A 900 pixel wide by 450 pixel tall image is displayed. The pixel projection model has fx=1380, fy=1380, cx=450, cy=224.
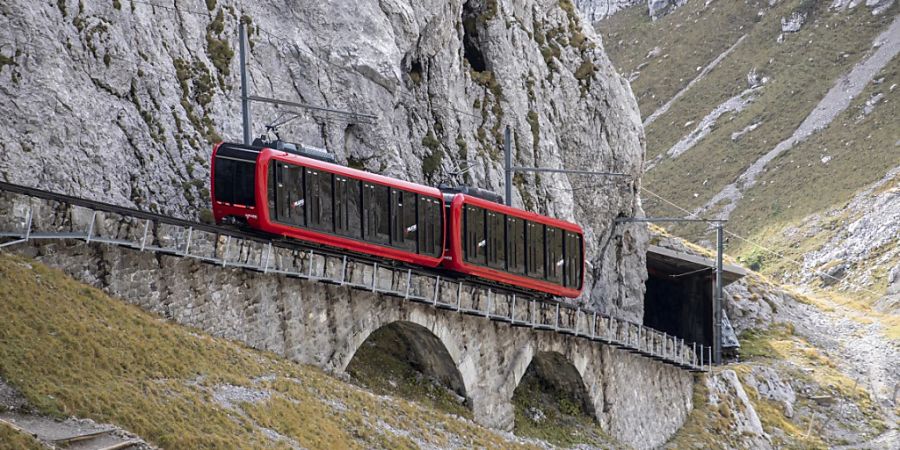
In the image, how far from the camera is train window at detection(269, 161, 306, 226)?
39.7m

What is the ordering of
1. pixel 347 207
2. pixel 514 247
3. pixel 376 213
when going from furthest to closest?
1. pixel 514 247
2. pixel 376 213
3. pixel 347 207

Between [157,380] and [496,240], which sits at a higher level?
[496,240]

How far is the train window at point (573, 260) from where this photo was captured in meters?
54.3

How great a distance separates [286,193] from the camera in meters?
40.2

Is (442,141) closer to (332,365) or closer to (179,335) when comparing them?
(332,365)

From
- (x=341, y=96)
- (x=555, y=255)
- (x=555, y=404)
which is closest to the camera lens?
(x=341, y=96)

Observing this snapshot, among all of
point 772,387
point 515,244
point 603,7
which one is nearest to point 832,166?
point 772,387

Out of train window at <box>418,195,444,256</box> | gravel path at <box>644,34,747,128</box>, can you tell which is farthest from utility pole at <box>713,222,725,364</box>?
gravel path at <box>644,34,747,128</box>

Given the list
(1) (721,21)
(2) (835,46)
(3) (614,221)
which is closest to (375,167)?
(3) (614,221)

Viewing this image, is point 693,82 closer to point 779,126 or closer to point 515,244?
point 779,126

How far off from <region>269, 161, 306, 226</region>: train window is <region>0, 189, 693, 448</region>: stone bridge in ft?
4.30

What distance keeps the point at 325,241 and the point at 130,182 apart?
6250 millimetres

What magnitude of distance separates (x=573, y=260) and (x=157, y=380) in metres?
26.5

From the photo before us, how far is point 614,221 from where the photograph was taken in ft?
223
